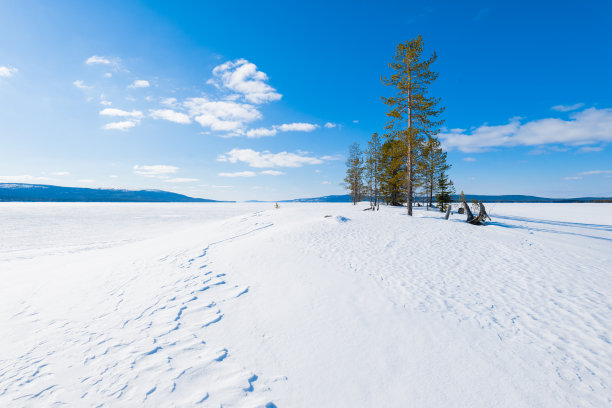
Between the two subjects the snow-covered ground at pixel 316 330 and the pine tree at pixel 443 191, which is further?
the pine tree at pixel 443 191

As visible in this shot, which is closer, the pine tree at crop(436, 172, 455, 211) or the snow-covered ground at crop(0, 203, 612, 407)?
the snow-covered ground at crop(0, 203, 612, 407)

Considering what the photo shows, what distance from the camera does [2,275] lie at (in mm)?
10156

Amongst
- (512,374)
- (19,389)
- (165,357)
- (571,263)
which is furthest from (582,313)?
(19,389)

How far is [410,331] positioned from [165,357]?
4.64 meters

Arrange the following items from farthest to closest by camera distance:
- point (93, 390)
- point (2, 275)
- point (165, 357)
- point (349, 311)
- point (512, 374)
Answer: point (2, 275)
point (349, 311)
point (165, 357)
point (512, 374)
point (93, 390)

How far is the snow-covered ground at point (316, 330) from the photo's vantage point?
11.9 feet

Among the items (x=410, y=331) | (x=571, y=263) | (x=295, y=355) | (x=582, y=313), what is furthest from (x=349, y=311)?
(x=571, y=263)

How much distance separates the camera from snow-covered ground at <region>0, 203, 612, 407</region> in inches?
143

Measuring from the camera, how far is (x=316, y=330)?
16.3 feet

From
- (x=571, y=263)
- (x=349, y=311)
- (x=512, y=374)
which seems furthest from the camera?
(x=571, y=263)

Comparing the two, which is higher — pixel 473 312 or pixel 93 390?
pixel 473 312

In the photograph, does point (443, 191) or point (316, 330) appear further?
point (443, 191)

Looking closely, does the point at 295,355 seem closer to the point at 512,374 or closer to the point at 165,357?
the point at 165,357

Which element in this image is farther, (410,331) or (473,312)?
(473,312)
